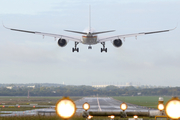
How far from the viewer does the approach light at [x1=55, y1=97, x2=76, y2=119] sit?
34.2 ft

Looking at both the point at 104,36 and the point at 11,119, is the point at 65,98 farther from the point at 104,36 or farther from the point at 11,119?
the point at 104,36

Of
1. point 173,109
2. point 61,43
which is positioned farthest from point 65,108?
point 61,43

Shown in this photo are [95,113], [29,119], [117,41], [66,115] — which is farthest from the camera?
[117,41]

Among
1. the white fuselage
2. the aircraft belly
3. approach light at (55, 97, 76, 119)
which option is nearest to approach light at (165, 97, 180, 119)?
approach light at (55, 97, 76, 119)

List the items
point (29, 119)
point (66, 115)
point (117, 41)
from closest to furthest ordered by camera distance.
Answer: point (66, 115)
point (29, 119)
point (117, 41)

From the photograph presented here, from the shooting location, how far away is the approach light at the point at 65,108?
10.4 meters

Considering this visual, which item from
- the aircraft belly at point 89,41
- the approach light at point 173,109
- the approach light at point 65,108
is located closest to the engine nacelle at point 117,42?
the aircraft belly at point 89,41

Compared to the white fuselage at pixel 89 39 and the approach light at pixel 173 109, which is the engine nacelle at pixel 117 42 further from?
the approach light at pixel 173 109

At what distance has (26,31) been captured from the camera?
204 feet

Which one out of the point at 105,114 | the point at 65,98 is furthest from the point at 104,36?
the point at 65,98

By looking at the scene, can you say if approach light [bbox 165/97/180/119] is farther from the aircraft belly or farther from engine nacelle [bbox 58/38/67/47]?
engine nacelle [bbox 58/38/67/47]

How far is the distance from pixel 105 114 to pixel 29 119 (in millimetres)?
14093

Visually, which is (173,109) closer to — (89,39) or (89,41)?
(89,39)

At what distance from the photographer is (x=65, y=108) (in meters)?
10.6
